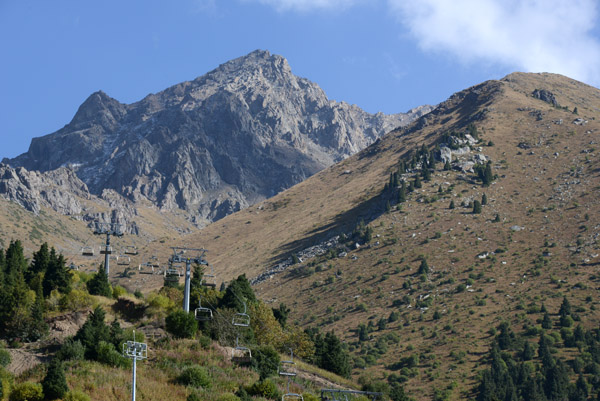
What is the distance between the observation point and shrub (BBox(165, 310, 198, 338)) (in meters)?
63.7

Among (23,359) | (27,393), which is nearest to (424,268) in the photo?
(23,359)

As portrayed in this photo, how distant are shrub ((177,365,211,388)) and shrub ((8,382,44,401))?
11176mm

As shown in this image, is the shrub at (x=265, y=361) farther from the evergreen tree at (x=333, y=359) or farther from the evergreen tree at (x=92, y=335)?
the evergreen tree at (x=333, y=359)

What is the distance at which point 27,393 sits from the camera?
46000mm

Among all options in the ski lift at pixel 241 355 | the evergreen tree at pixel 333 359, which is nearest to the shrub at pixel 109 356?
the ski lift at pixel 241 355

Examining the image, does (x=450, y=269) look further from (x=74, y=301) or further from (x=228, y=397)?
(x=228, y=397)

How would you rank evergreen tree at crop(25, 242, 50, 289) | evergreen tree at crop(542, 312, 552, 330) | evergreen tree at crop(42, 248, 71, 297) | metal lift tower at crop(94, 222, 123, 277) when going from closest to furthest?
metal lift tower at crop(94, 222, 123, 277)
evergreen tree at crop(42, 248, 71, 297)
evergreen tree at crop(25, 242, 50, 289)
evergreen tree at crop(542, 312, 552, 330)

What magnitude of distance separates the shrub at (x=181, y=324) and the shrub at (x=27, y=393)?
59.8 ft

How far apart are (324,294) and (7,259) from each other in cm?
8550

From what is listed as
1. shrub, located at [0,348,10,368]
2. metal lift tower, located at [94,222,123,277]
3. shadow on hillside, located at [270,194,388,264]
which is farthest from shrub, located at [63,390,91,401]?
shadow on hillside, located at [270,194,388,264]

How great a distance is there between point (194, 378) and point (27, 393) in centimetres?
1228

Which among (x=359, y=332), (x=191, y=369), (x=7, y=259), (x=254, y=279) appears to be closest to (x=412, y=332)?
(x=359, y=332)

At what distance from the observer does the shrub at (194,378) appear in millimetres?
53562

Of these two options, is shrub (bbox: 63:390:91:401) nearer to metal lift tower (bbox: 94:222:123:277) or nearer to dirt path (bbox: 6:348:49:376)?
dirt path (bbox: 6:348:49:376)
